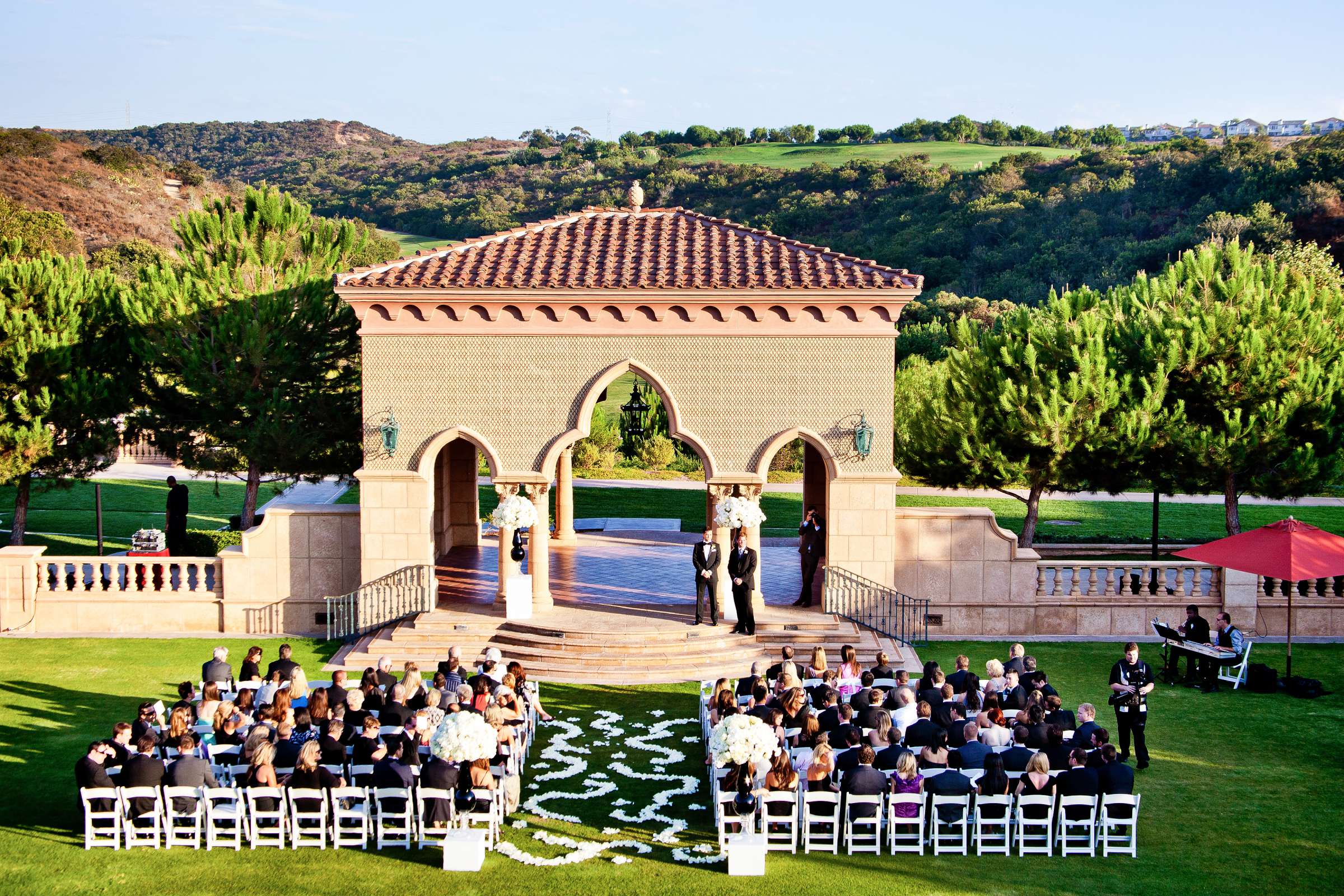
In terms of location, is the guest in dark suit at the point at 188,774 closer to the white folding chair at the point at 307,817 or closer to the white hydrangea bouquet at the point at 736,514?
the white folding chair at the point at 307,817

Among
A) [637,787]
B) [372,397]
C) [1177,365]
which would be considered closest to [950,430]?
[1177,365]

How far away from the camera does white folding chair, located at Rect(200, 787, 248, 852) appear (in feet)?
44.8

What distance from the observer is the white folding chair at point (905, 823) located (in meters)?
13.6

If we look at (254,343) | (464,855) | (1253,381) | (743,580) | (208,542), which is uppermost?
(254,343)

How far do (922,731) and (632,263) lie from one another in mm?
11376

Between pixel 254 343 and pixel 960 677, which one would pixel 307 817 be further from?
pixel 254 343

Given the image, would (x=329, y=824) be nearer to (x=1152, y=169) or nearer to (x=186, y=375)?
(x=186, y=375)

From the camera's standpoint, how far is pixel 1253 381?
84.5 feet

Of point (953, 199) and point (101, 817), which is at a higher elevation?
point (953, 199)

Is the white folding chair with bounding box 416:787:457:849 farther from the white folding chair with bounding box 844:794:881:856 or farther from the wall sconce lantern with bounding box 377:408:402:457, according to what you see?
the wall sconce lantern with bounding box 377:408:402:457

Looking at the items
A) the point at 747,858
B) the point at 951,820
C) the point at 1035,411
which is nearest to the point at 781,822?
the point at 747,858

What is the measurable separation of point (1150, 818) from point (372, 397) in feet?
47.0

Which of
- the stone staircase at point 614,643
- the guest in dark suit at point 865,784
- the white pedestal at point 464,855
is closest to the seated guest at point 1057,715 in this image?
the guest in dark suit at point 865,784

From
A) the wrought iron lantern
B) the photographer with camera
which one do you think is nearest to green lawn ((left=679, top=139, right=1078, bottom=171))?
the wrought iron lantern
